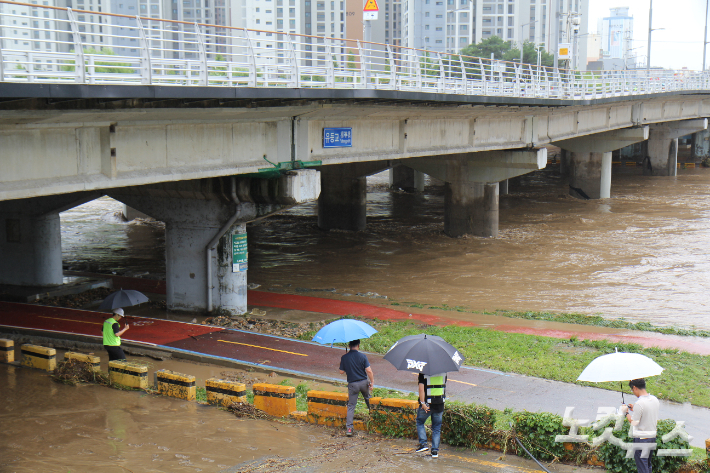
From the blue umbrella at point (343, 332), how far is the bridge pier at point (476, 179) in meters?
21.5

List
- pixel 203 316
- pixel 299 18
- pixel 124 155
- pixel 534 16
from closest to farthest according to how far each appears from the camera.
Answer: pixel 124 155 < pixel 203 316 < pixel 299 18 < pixel 534 16

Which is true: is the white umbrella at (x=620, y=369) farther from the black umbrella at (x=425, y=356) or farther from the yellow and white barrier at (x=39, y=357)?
the yellow and white barrier at (x=39, y=357)

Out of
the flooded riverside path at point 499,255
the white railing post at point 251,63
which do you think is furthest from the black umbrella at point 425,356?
the flooded riverside path at point 499,255

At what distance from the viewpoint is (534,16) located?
479 feet

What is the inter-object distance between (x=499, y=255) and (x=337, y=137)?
1133 centimetres

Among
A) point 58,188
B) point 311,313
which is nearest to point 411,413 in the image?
point 58,188

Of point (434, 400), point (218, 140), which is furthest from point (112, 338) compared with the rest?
point (434, 400)

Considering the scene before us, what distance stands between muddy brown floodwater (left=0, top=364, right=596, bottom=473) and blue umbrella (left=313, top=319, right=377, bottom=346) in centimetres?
135

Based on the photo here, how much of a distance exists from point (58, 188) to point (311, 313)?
8.37 meters

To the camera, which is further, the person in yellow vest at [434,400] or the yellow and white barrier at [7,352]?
the yellow and white barrier at [7,352]

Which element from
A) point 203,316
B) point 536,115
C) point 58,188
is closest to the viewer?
point 58,188

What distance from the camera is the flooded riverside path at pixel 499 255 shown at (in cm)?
2202

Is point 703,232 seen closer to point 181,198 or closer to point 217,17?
point 181,198

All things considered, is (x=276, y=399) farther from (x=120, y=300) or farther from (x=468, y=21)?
(x=468, y=21)
